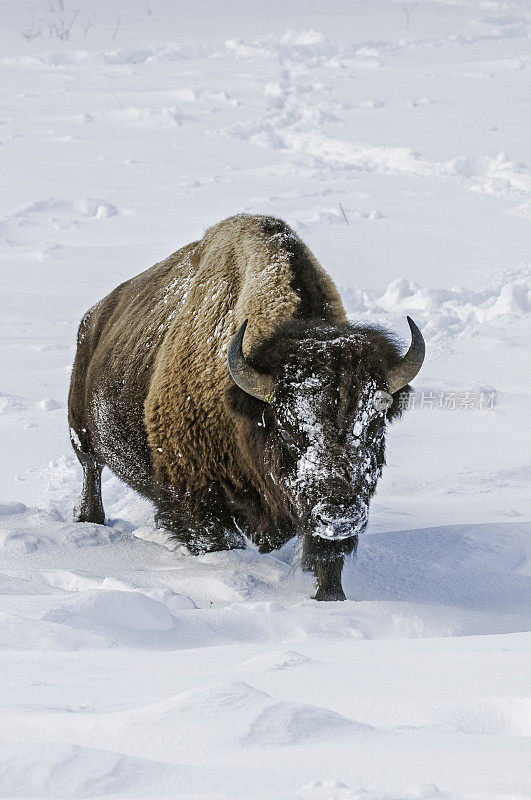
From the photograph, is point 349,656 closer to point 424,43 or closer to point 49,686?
point 49,686

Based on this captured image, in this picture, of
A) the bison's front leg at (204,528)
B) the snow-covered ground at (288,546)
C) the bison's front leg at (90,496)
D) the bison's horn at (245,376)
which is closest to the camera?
the snow-covered ground at (288,546)

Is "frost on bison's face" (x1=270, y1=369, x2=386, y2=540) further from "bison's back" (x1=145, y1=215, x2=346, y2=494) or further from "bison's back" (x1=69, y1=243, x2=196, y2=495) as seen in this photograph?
"bison's back" (x1=69, y1=243, x2=196, y2=495)

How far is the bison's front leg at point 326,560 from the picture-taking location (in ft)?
12.3

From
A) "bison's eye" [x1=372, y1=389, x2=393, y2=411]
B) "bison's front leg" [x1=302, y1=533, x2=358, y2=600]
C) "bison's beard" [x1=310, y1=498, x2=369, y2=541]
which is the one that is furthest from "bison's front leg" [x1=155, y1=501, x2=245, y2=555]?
"bison's eye" [x1=372, y1=389, x2=393, y2=411]

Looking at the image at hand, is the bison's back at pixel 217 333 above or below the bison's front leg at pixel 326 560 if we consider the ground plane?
above

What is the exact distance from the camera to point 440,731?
1.74m

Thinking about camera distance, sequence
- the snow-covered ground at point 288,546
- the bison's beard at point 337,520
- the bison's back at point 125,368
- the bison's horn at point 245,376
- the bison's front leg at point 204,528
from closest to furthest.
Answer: the snow-covered ground at point 288,546 → the bison's beard at point 337,520 → the bison's horn at point 245,376 → the bison's front leg at point 204,528 → the bison's back at point 125,368

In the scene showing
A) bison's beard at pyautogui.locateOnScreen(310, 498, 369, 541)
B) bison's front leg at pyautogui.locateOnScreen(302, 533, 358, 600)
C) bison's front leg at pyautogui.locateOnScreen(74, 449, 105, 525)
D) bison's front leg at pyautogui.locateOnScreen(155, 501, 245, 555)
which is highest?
bison's beard at pyautogui.locateOnScreen(310, 498, 369, 541)

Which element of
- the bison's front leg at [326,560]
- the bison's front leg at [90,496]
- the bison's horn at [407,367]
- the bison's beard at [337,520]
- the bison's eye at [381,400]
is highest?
the bison's horn at [407,367]

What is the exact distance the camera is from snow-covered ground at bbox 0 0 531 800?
164 cm

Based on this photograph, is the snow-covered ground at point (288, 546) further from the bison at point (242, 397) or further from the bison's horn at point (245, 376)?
the bison's horn at point (245, 376)

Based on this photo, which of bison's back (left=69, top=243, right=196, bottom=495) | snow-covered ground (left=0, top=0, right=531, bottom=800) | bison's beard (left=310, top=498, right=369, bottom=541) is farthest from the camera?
bison's back (left=69, top=243, right=196, bottom=495)

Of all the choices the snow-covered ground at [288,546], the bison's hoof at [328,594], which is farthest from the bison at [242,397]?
the snow-covered ground at [288,546]

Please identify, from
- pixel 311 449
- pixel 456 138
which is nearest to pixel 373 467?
pixel 311 449
